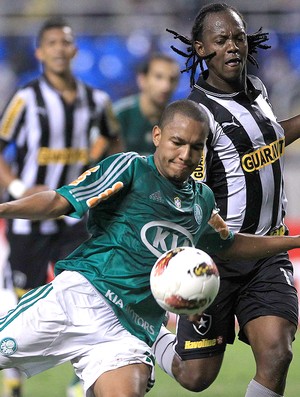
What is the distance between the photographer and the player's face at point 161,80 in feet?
32.7

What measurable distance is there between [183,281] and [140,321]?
0.54m

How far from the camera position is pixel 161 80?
997 centimetres

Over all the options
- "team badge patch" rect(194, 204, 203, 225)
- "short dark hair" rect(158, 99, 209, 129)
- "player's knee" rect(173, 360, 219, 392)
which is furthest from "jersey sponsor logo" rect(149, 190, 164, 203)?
"player's knee" rect(173, 360, 219, 392)

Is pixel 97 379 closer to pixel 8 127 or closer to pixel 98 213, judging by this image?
pixel 98 213

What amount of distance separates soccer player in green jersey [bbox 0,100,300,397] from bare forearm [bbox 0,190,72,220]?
33 mm

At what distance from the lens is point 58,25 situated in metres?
8.66

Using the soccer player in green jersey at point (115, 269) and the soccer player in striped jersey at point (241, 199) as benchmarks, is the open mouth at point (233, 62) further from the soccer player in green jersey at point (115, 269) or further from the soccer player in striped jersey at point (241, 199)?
the soccer player in green jersey at point (115, 269)

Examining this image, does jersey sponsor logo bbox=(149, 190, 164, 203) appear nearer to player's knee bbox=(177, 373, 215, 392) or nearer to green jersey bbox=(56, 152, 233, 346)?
green jersey bbox=(56, 152, 233, 346)

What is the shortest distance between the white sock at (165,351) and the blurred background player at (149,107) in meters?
3.77

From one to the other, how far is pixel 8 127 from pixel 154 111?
6.47ft

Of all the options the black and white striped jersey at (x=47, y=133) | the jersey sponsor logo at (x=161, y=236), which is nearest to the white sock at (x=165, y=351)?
the jersey sponsor logo at (x=161, y=236)

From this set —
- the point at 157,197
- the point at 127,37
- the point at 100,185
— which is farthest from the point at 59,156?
the point at 127,37

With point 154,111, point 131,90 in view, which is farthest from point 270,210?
point 131,90

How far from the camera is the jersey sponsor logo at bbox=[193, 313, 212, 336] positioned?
19.6 ft
